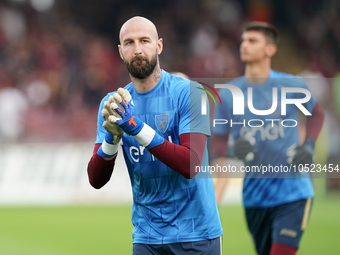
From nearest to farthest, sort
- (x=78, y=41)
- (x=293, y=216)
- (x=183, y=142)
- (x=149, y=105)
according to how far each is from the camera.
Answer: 1. (x=183, y=142)
2. (x=149, y=105)
3. (x=293, y=216)
4. (x=78, y=41)

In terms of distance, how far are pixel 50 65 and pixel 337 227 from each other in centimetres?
1083

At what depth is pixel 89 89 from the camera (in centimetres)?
1585

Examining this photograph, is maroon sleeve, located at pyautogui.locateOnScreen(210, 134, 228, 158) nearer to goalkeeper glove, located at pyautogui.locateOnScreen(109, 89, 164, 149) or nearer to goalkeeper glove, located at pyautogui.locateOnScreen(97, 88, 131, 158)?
goalkeeper glove, located at pyautogui.locateOnScreen(97, 88, 131, 158)

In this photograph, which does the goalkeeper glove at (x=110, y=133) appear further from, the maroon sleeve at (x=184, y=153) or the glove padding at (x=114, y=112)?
the maroon sleeve at (x=184, y=153)

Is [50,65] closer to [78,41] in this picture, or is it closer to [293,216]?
[78,41]

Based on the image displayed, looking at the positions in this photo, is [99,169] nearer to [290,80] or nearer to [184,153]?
[184,153]

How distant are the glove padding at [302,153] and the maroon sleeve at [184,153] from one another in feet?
6.51

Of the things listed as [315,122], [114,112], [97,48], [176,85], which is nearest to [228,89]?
[315,122]

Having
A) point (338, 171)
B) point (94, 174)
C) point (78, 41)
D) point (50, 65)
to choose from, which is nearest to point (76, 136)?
point (50, 65)

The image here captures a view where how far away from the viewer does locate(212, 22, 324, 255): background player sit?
4.93 metres

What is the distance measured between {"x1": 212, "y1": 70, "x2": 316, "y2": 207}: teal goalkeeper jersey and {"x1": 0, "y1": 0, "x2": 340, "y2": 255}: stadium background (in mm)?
1690

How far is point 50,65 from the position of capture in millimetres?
16484

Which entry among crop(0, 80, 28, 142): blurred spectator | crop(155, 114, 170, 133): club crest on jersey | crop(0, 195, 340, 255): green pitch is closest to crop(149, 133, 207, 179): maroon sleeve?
crop(155, 114, 170, 133): club crest on jersey

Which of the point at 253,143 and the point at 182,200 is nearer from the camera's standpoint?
the point at 182,200
